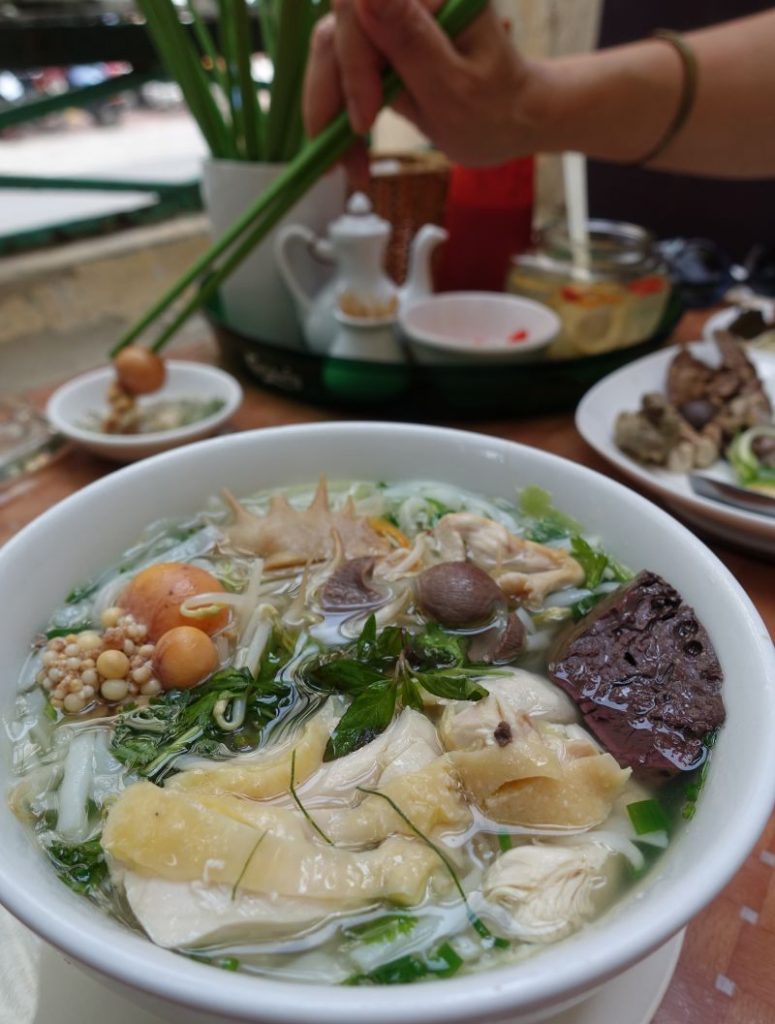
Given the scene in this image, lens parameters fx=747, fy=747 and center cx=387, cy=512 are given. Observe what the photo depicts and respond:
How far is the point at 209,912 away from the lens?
0.56m

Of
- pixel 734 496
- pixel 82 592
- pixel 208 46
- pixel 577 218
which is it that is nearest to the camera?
pixel 82 592

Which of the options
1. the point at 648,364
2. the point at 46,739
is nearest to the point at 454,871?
the point at 46,739

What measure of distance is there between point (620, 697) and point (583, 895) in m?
0.22

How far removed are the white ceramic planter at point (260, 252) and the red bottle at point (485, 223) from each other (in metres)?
0.32

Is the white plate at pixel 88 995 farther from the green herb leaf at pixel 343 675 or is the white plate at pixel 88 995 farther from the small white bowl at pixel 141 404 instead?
the small white bowl at pixel 141 404

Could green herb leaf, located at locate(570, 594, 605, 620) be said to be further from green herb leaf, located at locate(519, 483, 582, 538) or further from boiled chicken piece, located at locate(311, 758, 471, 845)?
boiled chicken piece, located at locate(311, 758, 471, 845)

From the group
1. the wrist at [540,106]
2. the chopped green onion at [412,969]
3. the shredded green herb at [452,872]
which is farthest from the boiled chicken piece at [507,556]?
the wrist at [540,106]

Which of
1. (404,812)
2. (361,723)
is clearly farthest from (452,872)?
(361,723)

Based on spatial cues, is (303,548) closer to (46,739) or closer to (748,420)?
(46,739)

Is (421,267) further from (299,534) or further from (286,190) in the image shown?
(299,534)

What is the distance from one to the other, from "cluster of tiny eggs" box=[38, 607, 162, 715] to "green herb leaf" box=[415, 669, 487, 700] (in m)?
0.29

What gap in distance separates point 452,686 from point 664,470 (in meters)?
0.79

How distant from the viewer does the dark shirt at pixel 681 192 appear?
294 centimetres

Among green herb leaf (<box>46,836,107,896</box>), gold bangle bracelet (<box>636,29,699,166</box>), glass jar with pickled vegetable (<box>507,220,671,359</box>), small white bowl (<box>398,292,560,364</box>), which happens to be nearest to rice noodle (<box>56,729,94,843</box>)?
green herb leaf (<box>46,836,107,896</box>)
